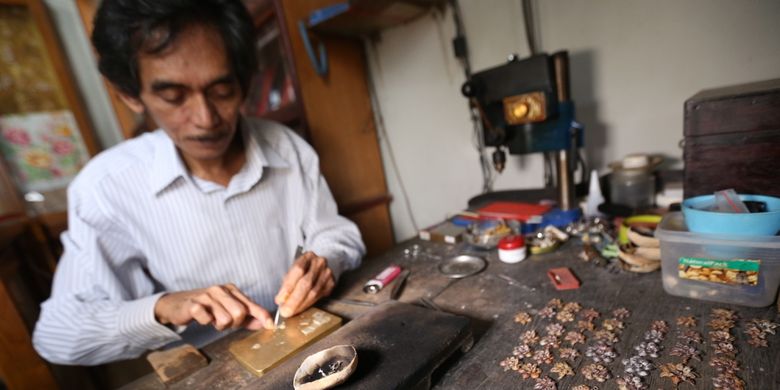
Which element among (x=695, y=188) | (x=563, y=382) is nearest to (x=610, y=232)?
(x=695, y=188)

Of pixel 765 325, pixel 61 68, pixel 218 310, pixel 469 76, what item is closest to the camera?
pixel 765 325

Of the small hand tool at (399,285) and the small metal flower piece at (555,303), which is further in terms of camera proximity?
the small hand tool at (399,285)

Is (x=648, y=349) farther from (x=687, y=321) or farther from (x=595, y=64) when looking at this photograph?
(x=595, y=64)

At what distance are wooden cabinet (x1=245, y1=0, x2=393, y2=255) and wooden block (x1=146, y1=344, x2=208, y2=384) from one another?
4.24ft

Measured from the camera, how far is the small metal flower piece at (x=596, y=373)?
0.55 meters

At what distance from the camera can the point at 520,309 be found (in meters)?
0.79

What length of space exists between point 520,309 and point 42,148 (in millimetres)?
2940

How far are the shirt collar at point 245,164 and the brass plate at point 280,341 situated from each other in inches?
26.0

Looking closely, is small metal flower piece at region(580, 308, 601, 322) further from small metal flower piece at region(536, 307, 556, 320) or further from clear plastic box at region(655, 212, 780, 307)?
clear plastic box at region(655, 212, 780, 307)

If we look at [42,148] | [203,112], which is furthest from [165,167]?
[42,148]

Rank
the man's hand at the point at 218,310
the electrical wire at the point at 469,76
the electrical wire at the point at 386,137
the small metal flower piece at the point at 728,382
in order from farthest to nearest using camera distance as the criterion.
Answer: the electrical wire at the point at 386,137, the electrical wire at the point at 469,76, the man's hand at the point at 218,310, the small metal flower piece at the point at 728,382

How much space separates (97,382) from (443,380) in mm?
2283

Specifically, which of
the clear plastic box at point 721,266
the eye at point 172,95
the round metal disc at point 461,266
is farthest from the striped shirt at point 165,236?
the clear plastic box at point 721,266

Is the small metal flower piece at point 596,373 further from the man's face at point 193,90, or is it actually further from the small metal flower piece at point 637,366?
the man's face at point 193,90
